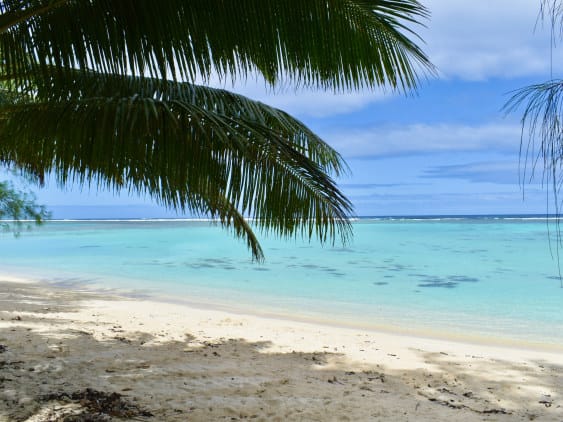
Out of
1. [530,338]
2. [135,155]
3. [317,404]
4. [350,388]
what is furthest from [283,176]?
[530,338]

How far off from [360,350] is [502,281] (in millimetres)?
9524

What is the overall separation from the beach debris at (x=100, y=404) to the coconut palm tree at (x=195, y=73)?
139 centimetres

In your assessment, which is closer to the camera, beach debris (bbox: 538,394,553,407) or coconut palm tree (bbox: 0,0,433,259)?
coconut palm tree (bbox: 0,0,433,259)

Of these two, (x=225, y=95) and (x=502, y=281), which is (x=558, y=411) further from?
(x=502, y=281)

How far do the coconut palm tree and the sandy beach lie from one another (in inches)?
52.1

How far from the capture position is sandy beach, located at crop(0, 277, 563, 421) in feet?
11.0

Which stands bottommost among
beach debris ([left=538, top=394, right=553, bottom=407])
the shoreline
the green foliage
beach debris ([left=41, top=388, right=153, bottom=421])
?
the shoreline

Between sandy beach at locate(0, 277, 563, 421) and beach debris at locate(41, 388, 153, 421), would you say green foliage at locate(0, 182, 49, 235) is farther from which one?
beach debris at locate(41, 388, 153, 421)

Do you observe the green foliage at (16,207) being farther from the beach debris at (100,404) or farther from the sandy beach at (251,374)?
the beach debris at (100,404)

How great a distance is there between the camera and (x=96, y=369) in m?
4.15

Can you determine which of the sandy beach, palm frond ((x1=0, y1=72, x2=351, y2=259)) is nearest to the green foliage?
the sandy beach

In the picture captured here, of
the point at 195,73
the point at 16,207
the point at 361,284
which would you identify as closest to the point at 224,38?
the point at 195,73

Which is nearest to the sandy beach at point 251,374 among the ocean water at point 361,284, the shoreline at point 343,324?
the shoreline at point 343,324

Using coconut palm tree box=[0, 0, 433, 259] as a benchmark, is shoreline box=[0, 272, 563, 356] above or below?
below
